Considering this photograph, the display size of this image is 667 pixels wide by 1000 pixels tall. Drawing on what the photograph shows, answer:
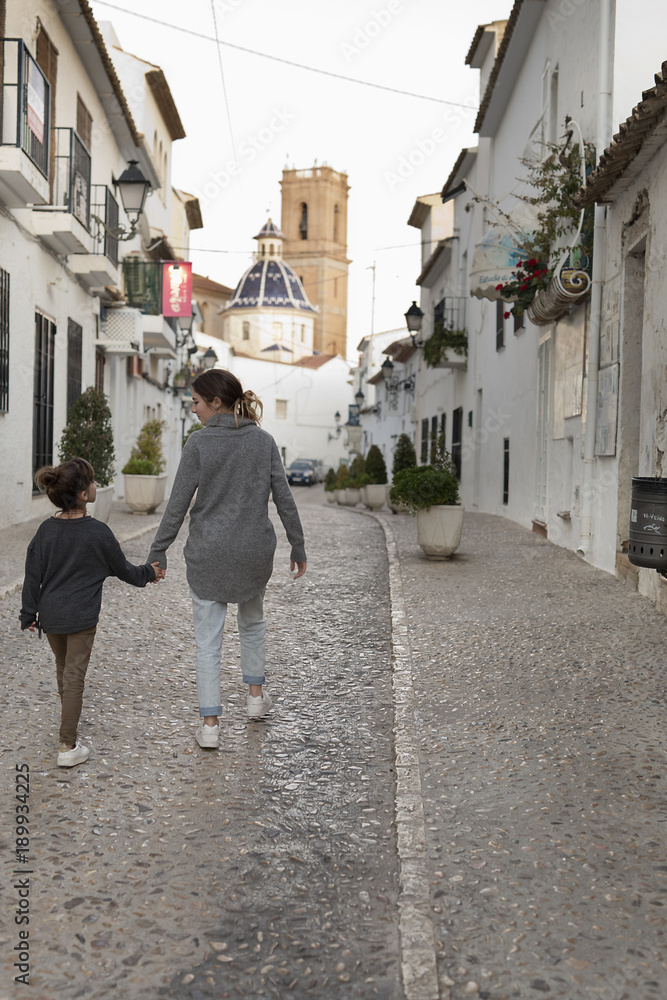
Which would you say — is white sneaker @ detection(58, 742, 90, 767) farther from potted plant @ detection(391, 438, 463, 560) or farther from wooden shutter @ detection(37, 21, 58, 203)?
wooden shutter @ detection(37, 21, 58, 203)

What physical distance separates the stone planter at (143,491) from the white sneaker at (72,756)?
40.6ft

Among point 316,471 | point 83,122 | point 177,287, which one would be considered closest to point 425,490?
point 83,122

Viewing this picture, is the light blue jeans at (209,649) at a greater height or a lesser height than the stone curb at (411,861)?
greater

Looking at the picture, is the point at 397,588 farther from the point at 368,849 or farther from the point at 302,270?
the point at 302,270

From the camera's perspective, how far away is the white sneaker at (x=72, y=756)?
3924mm

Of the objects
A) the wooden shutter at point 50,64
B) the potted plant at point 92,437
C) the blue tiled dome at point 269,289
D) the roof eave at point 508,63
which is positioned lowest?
the potted plant at point 92,437

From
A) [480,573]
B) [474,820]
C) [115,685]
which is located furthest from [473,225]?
[474,820]

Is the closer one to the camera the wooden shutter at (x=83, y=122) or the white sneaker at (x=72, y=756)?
the white sneaker at (x=72, y=756)

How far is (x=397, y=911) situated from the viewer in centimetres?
281

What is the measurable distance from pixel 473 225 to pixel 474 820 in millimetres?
19110

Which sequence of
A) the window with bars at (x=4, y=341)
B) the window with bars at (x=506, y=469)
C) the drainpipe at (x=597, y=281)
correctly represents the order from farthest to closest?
the window with bars at (x=506, y=469) < the window with bars at (x=4, y=341) < the drainpipe at (x=597, y=281)

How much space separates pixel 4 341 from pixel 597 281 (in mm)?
7317

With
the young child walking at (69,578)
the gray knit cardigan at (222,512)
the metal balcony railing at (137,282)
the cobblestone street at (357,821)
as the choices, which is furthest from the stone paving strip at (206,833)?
the metal balcony railing at (137,282)

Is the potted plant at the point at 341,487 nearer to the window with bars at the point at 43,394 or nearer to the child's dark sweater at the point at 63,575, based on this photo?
the window with bars at the point at 43,394
